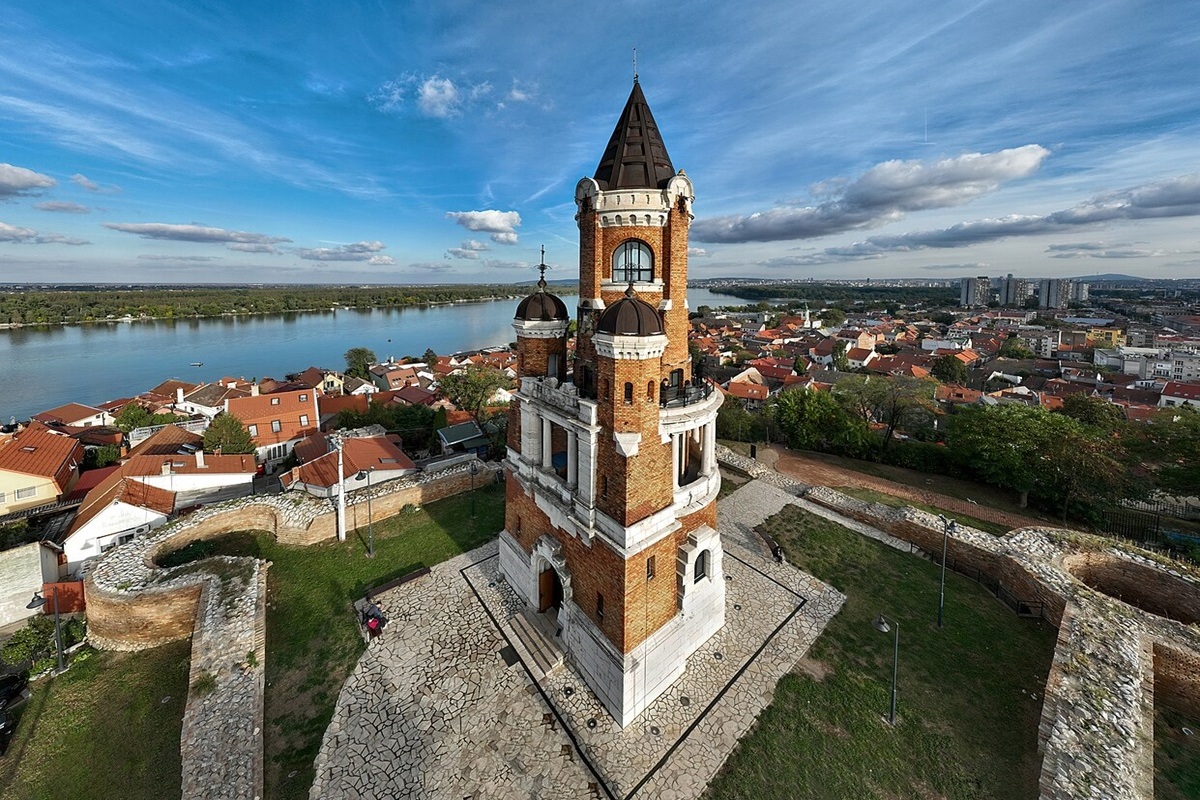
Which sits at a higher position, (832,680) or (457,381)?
(457,381)

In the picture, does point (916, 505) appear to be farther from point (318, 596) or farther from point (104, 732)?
point (104, 732)

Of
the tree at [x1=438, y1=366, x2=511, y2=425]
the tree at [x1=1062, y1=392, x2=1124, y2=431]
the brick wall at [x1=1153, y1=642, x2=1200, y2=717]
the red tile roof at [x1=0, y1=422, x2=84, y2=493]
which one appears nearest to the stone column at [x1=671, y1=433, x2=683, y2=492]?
the brick wall at [x1=1153, y1=642, x2=1200, y2=717]

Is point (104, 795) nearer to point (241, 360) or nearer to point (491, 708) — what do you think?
point (491, 708)

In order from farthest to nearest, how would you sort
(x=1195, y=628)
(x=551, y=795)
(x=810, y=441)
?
(x=810, y=441) → (x=1195, y=628) → (x=551, y=795)

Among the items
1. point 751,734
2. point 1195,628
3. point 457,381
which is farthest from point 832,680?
point 457,381

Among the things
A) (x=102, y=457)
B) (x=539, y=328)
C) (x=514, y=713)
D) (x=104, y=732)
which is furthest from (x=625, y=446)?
(x=102, y=457)

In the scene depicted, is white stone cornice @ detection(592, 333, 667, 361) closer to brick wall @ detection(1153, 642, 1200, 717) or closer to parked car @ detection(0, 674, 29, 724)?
brick wall @ detection(1153, 642, 1200, 717)

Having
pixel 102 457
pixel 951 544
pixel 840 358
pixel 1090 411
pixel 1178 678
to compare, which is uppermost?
pixel 1090 411
